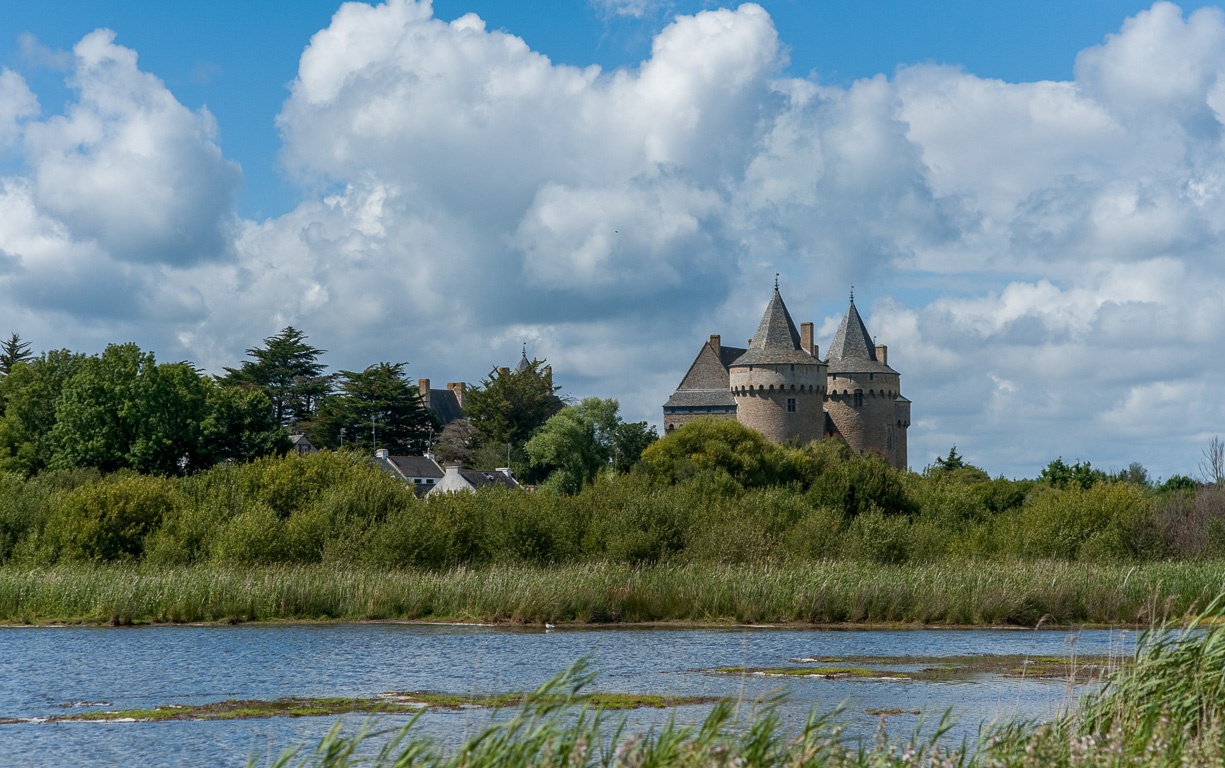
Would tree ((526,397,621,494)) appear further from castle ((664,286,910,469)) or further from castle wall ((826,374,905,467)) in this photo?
castle wall ((826,374,905,467))

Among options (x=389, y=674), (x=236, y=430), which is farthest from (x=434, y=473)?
(x=389, y=674)

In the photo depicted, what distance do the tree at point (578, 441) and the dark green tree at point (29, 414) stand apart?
2304cm

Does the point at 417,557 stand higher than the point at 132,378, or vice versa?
the point at 132,378

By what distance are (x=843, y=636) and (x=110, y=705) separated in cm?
1301

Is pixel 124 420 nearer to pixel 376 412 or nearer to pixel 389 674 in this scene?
pixel 376 412

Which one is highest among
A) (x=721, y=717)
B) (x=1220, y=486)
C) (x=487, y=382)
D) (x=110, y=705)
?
(x=487, y=382)

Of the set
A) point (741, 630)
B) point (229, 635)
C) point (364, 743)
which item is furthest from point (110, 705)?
point (741, 630)

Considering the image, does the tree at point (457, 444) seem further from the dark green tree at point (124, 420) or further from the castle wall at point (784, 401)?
the dark green tree at point (124, 420)

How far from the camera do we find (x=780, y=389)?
2869 inches

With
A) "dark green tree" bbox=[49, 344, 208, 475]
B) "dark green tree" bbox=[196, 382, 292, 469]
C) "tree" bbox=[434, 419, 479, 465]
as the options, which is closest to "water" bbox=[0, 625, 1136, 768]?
"dark green tree" bbox=[49, 344, 208, 475]

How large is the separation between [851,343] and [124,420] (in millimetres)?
44812

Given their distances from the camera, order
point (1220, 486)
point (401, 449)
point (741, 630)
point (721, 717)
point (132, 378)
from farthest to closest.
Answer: point (401, 449) → point (132, 378) → point (1220, 486) → point (741, 630) → point (721, 717)

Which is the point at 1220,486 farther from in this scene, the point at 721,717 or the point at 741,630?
the point at 721,717

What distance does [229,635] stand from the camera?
2258 centimetres
